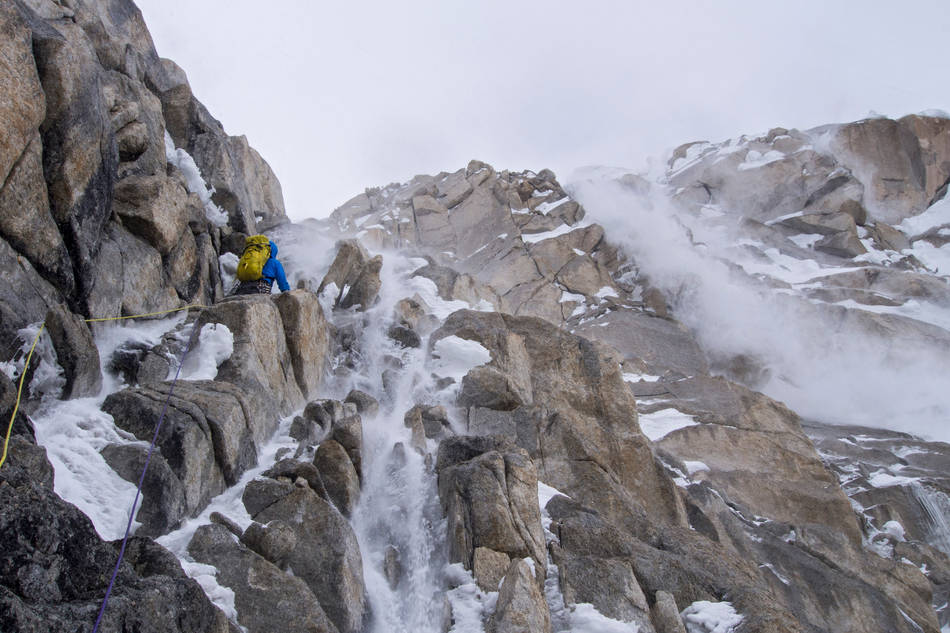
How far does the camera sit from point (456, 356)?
15.9 meters

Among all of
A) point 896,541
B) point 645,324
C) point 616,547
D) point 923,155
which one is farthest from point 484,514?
point 923,155

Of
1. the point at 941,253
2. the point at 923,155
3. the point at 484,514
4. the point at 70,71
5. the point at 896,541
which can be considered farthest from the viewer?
the point at 923,155

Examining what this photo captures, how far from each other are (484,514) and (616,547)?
2093 mm

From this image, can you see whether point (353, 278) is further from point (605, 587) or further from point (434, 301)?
point (605, 587)

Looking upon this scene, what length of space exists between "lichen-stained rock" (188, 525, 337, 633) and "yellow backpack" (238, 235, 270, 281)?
794cm

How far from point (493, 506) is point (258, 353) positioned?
211 inches

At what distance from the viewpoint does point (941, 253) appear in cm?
4716

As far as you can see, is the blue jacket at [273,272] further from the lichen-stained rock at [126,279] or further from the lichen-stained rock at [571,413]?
the lichen-stained rock at [571,413]

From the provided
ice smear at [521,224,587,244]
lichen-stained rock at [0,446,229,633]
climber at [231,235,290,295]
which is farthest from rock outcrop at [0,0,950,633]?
ice smear at [521,224,587,244]

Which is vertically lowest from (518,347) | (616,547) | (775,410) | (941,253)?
(616,547)

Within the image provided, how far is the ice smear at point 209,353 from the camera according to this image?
10648mm

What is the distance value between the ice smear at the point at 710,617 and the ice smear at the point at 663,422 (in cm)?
1197

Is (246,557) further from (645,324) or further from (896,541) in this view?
(645,324)

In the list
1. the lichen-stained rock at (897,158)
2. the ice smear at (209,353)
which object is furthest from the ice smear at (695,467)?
the lichen-stained rock at (897,158)
